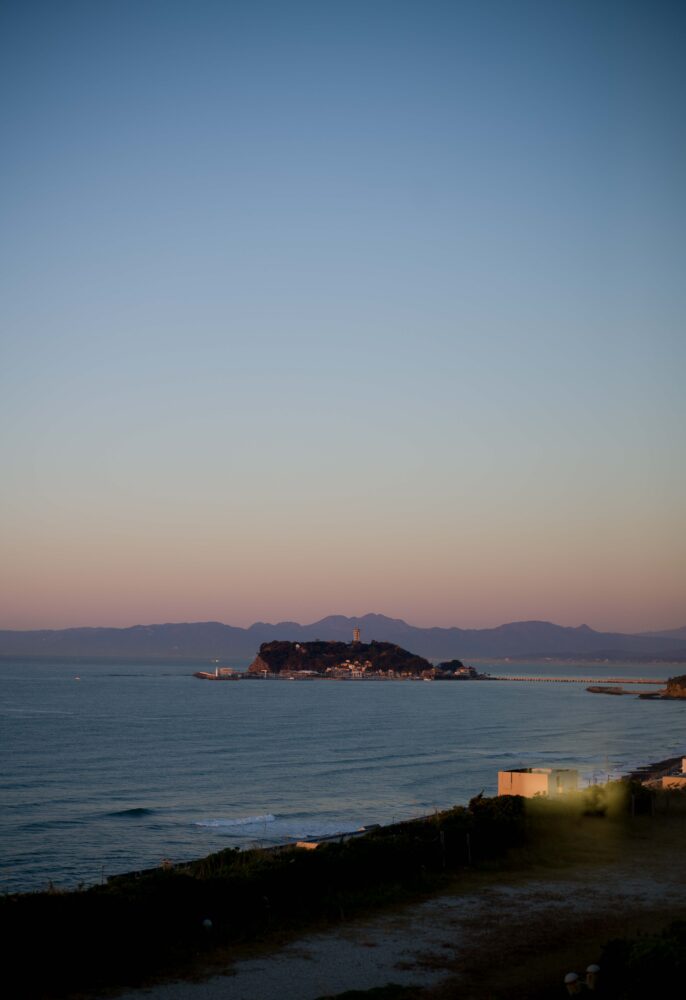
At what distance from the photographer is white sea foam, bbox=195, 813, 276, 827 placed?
3619cm

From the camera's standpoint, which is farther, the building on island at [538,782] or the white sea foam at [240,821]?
the white sea foam at [240,821]

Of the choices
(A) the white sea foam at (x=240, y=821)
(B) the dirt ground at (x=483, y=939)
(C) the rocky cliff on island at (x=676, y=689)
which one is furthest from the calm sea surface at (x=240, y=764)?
(C) the rocky cliff on island at (x=676, y=689)

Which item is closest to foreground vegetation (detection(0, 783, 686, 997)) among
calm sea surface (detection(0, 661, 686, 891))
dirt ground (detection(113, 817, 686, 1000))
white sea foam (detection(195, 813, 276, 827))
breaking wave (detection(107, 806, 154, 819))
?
dirt ground (detection(113, 817, 686, 1000))

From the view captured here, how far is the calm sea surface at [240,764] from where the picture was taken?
3328 cm

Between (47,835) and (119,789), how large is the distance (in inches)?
482

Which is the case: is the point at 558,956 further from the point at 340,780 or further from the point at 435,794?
the point at 340,780

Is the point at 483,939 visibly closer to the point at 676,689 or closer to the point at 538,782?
the point at 538,782

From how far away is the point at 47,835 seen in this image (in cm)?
3325

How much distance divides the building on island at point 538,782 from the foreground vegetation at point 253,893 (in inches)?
105

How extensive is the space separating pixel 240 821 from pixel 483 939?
23.1 m

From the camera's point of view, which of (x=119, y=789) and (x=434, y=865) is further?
(x=119, y=789)

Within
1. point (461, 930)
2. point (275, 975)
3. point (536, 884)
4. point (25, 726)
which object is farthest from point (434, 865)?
point (25, 726)

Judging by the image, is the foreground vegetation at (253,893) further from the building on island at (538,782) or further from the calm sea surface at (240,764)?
the calm sea surface at (240,764)

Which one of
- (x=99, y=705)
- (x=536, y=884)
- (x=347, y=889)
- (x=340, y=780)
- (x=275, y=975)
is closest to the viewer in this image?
(x=275, y=975)
